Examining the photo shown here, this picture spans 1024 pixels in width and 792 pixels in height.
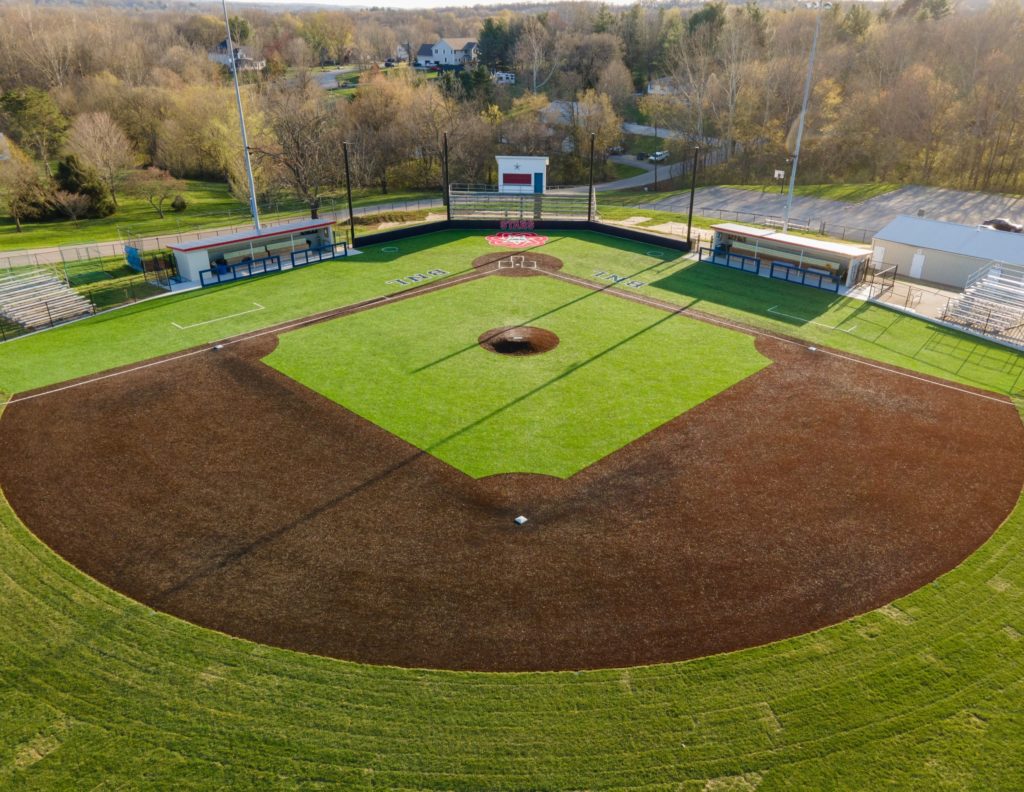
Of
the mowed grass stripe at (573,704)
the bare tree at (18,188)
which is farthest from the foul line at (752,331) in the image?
the bare tree at (18,188)

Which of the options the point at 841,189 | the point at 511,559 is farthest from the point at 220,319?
the point at 841,189

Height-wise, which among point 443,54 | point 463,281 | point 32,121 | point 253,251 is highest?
point 443,54

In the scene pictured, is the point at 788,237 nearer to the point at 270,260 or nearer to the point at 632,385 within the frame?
the point at 632,385

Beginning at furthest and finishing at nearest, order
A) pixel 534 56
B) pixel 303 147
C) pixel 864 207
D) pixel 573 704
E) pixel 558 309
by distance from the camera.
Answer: pixel 534 56
pixel 864 207
pixel 303 147
pixel 558 309
pixel 573 704

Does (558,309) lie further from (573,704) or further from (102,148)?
(102,148)

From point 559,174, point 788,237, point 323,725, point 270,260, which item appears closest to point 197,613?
point 323,725

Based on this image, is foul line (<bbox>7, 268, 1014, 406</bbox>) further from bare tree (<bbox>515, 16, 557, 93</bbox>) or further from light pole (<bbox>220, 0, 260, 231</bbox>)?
bare tree (<bbox>515, 16, 557, 93</bbox>)

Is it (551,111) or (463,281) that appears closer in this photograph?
(463,281)

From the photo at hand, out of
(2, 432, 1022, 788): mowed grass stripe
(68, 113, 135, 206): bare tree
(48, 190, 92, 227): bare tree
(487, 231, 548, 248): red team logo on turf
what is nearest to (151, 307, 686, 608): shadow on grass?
(2, 432, 1022, 788): mowed grass stripe
